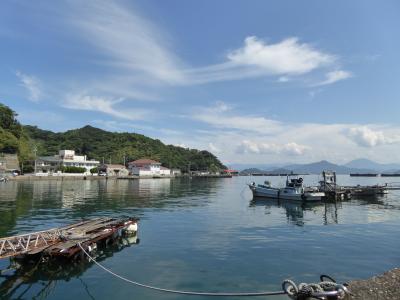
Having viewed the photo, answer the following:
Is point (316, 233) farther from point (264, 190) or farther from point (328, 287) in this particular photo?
point (264, 190)

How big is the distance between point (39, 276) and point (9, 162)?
365 feet

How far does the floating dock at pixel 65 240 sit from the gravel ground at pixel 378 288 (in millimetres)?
13878

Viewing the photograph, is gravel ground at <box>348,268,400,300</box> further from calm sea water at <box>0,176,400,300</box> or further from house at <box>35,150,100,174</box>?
house at <box>35,150,100,174</box>

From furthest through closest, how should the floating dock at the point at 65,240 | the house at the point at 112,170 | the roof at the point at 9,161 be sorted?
1. the house at the point at 112,170
2. the roof at the point at 9,161
3. the floating dock at the point at 65,240

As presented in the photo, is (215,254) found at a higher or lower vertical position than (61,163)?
lower

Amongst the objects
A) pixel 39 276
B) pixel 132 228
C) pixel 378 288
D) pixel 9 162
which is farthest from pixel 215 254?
pixel 9 162

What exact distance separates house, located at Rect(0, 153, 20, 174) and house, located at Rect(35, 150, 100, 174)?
10.8 metres

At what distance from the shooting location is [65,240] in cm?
1983

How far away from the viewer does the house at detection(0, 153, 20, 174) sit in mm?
109188

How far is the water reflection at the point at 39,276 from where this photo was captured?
1495cm

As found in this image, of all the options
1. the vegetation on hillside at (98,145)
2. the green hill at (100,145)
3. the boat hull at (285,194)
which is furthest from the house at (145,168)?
the boat hull at (285,194)

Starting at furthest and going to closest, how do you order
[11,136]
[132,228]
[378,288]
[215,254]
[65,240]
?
[11,136] → [132,228] → [215,254] → [65,240] → [378,288]

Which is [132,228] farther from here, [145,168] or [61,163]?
[145,168]

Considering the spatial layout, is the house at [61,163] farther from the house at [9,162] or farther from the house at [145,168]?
the house at [145,168]
